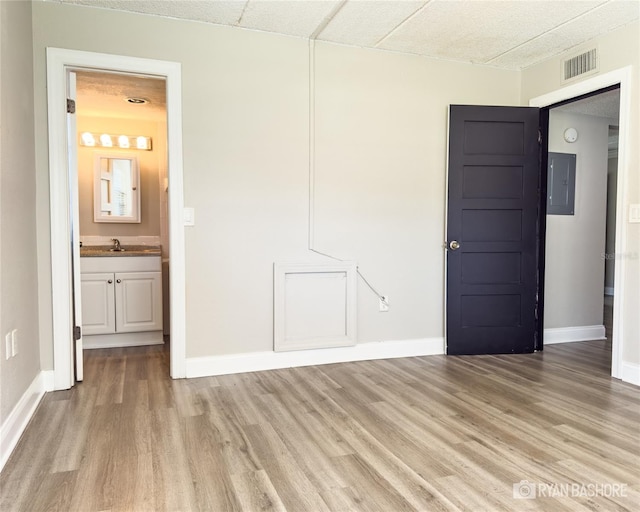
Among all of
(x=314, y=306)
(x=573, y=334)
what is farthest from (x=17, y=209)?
(x=573, y=334)

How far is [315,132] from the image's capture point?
3355 millimetres

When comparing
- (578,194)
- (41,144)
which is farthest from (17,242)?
(578,194)

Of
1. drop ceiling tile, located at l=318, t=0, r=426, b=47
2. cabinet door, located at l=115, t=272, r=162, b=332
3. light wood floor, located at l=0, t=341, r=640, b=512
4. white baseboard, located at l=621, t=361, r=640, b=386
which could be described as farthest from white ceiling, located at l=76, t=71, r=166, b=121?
white baseboard, located at l=621, t=361, r=640, b=386

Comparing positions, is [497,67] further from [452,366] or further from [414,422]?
[414,422]

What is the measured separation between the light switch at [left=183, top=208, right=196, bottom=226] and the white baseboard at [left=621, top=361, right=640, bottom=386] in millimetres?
3082

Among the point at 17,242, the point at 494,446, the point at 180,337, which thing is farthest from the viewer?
the point at 180,337

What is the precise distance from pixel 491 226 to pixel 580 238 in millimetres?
1203

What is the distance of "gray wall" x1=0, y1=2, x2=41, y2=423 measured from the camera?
6.81 feet

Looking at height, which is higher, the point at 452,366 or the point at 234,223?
the point at 234,223

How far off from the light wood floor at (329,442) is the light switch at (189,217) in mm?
1060

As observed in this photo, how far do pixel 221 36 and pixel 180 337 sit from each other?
206 centimetres

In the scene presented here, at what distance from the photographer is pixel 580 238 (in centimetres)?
425

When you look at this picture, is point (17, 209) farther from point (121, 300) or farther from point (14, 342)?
point (121, 300)

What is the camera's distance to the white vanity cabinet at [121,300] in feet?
12.8
